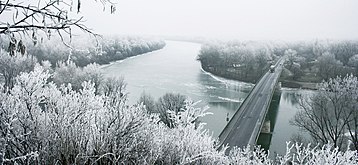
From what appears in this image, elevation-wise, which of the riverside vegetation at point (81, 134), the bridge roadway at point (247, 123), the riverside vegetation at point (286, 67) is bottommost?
the bridge roadway at point (247, 123)

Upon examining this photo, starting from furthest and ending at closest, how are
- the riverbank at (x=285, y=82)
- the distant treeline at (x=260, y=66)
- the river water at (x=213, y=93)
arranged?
the distant treeline at (x=260, y=66), the riverbank at (x=285, y=82), the river water at (x=213, y=93)

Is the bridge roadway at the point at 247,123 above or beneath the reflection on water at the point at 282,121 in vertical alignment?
above

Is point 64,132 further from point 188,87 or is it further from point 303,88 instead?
point 303,88

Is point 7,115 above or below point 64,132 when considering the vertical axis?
above

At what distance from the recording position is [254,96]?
26547mm

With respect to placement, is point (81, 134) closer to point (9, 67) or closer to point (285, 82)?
point (9, 67)

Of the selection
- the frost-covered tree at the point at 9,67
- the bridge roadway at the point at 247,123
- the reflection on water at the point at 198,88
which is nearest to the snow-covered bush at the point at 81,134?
the bridge roadway at the point at 247,123

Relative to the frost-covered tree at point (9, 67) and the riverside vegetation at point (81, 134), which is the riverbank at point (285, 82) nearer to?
the frost-covered tree at point (9, 67)

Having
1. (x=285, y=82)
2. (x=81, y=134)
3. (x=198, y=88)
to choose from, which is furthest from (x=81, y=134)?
(x=285, y=82)

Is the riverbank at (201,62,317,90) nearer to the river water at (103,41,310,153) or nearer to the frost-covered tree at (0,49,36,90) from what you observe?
the river water at (103,41,310,153)

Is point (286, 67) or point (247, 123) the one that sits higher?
point (286, 67)

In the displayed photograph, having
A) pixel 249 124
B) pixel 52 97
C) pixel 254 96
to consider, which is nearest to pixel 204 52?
pixel 254 96

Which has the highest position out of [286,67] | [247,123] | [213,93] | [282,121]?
[286,67]

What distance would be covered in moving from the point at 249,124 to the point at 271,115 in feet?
20.1
